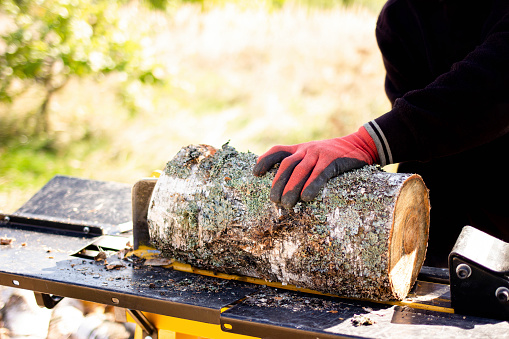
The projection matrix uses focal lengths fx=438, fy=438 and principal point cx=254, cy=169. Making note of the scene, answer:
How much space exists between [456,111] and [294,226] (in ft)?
2.49

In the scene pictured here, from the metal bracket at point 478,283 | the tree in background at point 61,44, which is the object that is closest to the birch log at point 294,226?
the metal bracket at point 478,283

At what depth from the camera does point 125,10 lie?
7.88 meters

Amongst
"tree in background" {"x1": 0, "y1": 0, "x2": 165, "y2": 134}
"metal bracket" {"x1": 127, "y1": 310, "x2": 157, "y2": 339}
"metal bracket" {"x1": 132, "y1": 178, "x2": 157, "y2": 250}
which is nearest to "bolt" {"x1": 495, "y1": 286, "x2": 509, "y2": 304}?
"metal bracket" {"x1": 127, "y1": 310, "x2": 157, "y2": 339}

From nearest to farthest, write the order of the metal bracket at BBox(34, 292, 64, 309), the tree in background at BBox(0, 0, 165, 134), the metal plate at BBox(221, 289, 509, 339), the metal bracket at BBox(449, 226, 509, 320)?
1. the metal plate at BBox(221, 289, 509, 339)
2. the metal bracket at BBox(449, 226, 509, 320)
3. the metal bracket at BBox(34, 292, 64, 309)
4. the tree in background at BBox(0, 0, 165, 134)

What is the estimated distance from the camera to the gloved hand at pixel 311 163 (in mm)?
1629

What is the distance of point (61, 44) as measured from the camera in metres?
5.12

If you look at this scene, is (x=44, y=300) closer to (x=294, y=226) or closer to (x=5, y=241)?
(x=5, y=241)

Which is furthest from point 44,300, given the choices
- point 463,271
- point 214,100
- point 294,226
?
point 214,100

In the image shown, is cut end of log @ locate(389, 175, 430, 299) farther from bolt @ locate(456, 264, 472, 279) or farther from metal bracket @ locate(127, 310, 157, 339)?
metal bracket @ locate(127, 310, 157, 339)

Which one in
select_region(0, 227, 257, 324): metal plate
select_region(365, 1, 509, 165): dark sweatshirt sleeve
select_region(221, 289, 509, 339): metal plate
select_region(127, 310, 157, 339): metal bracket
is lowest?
select_region(127, 310, 157, 339): metal bracket

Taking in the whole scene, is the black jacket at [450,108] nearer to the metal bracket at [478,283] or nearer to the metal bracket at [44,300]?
the metal bracket at [478,283]

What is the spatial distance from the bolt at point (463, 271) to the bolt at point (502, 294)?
0.10 m

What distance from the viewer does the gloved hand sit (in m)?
1.63

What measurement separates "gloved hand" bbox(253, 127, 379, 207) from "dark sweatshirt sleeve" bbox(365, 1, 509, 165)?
0.08m
